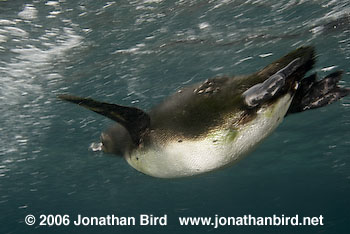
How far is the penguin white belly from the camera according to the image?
2.06m

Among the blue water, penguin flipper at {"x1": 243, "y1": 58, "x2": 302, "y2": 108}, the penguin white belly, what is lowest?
the blue water

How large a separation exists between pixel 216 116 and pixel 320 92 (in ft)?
3.48

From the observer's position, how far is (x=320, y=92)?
2502mm

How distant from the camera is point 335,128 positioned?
19.6 m

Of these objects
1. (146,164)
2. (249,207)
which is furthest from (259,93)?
(249,207)

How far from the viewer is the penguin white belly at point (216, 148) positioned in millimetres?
2062

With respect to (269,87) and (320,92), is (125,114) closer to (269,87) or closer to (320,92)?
(269,87)

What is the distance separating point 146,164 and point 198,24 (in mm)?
6621

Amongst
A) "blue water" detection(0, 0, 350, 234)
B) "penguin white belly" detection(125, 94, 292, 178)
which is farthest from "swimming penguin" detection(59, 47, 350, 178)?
"blue water" detection(0, 0, 350, 234)

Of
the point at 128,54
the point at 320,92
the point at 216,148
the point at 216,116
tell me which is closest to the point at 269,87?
the point at 216,116

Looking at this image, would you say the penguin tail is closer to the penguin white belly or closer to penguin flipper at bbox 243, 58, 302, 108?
the penguin white belly

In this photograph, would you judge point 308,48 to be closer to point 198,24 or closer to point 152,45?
point 198,24

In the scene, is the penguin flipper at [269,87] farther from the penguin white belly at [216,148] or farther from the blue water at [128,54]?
the blue water at [128,54]

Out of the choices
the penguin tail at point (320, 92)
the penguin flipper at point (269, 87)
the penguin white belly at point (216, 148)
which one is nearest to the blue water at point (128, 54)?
the penguin white belly at point (216, 148)
